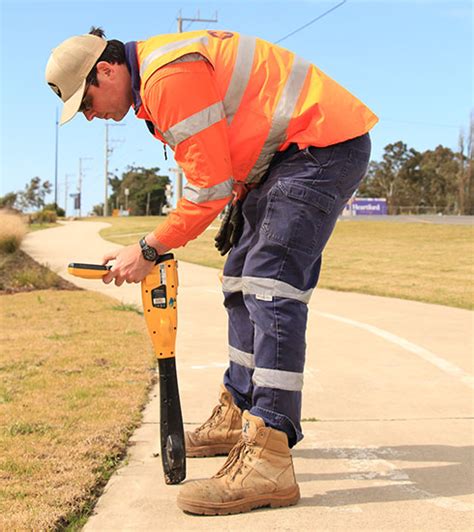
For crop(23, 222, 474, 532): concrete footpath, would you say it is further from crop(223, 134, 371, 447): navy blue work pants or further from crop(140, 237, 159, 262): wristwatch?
crop(140, 237, 159, 262): wristwatch

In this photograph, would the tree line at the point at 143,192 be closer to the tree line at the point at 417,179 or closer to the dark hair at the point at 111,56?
the tree line at the point at 417,179

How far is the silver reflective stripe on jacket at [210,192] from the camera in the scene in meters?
2.97

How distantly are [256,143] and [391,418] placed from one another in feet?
6.50

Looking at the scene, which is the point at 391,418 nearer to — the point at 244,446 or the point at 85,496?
the point at 244,446

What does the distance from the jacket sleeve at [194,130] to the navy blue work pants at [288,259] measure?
251 mm

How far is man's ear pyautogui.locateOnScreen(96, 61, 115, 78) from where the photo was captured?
306 cm

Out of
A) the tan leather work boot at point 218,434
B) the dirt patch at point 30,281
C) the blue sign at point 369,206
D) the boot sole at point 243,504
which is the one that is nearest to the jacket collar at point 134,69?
the tan leather work boot at point 218,434

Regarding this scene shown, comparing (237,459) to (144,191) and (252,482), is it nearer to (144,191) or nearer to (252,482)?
(252,482)

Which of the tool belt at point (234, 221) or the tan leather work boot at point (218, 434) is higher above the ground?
the tool belt at point (234, 221)

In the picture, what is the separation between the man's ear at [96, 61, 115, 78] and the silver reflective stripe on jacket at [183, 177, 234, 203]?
1.87ft

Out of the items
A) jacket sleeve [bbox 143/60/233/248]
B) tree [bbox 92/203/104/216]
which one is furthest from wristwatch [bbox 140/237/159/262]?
tree [bbox 92/203/104/216]

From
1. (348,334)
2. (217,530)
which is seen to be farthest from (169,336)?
(348,334)

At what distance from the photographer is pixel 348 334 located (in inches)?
279

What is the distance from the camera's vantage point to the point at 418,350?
20.5 ft
